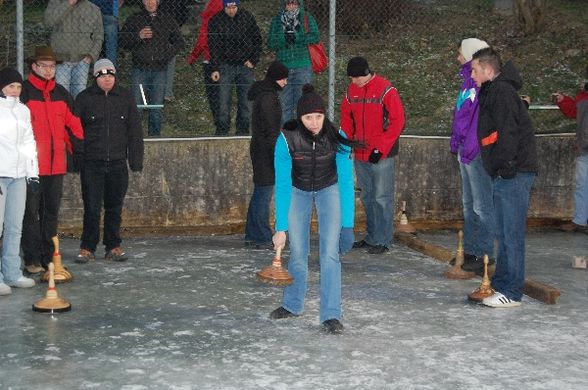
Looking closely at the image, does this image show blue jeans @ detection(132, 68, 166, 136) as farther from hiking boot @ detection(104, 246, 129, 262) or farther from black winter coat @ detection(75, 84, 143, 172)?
hiking boot @ detection(104, 246, 129, 262)

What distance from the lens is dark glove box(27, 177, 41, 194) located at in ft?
33.9

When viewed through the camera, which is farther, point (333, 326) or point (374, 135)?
point (374, 135)

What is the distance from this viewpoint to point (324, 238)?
8.85 m

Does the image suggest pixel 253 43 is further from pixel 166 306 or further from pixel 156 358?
pixel 156 358

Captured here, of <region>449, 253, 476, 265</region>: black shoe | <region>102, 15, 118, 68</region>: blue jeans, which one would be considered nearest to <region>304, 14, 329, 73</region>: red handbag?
<region>102, 15, 118, 68</region>: blue jeans

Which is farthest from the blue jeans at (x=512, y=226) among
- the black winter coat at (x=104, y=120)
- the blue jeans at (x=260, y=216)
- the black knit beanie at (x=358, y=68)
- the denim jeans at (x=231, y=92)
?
the denim jeans at (x=231, y=92)

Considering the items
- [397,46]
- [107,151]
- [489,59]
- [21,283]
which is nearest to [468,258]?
[489,59]

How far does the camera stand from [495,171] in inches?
382

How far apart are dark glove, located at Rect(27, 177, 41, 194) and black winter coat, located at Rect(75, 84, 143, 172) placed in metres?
1.05

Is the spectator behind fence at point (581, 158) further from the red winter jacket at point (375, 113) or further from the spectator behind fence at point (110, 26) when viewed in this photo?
the spectator behind fence at point (110, 26)

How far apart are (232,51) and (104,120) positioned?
286 centimetres

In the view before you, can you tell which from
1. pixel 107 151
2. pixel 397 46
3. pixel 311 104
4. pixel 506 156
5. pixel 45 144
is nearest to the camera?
pixel 311 104

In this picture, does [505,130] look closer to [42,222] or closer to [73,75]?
[42,222]

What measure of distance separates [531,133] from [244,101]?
16.5 feet
